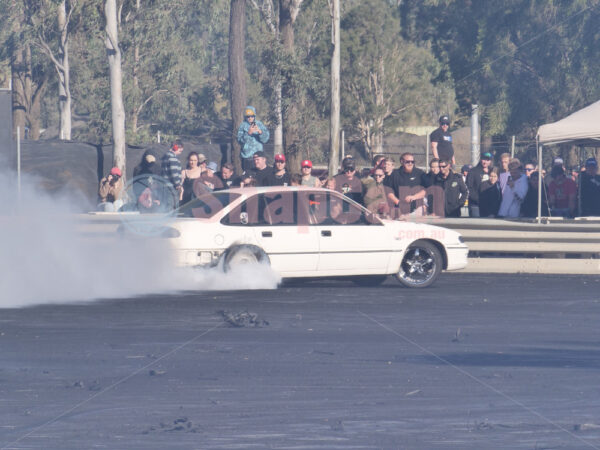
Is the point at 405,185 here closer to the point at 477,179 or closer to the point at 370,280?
the point at 477,179

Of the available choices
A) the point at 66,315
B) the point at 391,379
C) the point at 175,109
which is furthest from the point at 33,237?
the point at 175,109

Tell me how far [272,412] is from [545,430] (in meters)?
1.75

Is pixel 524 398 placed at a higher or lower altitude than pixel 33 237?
lower

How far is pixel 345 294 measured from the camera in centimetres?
1467

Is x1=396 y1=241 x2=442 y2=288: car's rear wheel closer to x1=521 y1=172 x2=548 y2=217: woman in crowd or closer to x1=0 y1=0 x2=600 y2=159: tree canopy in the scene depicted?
x1=521 y1=172 x2=548 y2=217: woman in crowd

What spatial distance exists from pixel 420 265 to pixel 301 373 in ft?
23.3

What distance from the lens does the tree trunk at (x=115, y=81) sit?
28.6 metres

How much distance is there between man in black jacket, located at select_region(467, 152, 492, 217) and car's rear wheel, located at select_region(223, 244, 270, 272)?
20.0 feet

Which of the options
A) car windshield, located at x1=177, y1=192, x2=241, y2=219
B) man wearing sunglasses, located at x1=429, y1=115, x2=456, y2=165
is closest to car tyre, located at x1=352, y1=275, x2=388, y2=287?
car windshield, located at x1=177, y1=192, x2=241, y2=219

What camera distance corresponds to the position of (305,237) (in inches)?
579

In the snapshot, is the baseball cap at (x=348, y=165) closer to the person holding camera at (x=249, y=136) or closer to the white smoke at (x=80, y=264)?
the white smoke at (x=80, y=264)

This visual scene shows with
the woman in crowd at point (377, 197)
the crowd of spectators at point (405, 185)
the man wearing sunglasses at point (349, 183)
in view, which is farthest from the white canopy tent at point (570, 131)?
the man wearing sunglasses at point (349, 183)

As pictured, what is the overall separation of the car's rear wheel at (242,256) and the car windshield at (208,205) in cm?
57

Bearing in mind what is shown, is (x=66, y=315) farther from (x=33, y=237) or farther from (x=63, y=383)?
(x=63, y=383)
